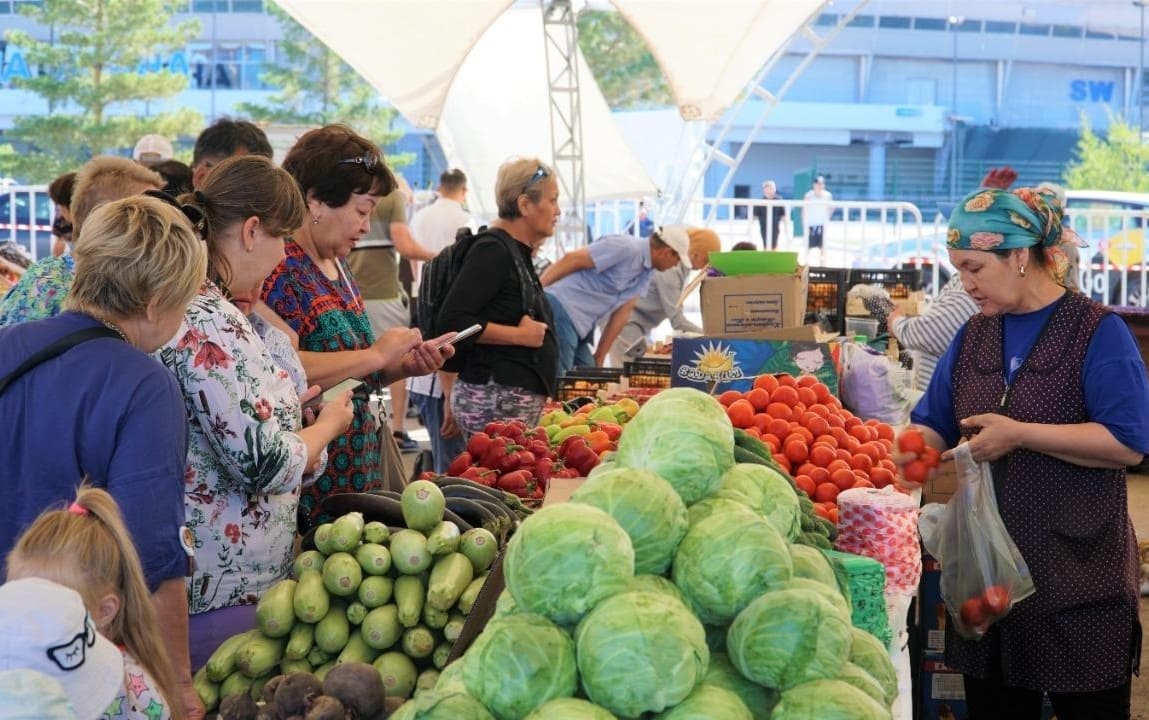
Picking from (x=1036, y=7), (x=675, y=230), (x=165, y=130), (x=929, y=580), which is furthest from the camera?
(x=1036, y=7)

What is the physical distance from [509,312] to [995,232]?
2239 millimetres

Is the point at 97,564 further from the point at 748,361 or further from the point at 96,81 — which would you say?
the point at 96,81

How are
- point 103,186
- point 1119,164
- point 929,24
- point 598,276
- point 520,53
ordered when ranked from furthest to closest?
point 929,24 < point 1119,164 < point 520,53 < point 598,276 < point 103,186

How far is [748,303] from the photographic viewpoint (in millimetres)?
4887

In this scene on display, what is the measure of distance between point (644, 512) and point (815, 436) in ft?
6.37

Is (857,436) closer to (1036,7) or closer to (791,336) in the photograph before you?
(791,336)

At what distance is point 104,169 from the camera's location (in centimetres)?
354

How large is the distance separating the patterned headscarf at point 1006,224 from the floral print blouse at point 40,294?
213cm

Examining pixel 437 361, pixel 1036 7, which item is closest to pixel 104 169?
pixel 437 361

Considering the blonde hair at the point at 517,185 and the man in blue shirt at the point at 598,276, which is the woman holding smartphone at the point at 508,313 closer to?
the blonde hair at the point at 517,185

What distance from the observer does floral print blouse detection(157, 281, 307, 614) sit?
2.46 metres

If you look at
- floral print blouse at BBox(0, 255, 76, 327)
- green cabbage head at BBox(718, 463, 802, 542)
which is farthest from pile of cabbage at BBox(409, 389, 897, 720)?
floral print blouse at BBox(0, 255, 76, 327)

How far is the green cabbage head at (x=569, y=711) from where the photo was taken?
4.73 feet

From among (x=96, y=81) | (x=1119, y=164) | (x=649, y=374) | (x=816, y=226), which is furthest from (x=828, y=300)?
(x=1119, y=164)
